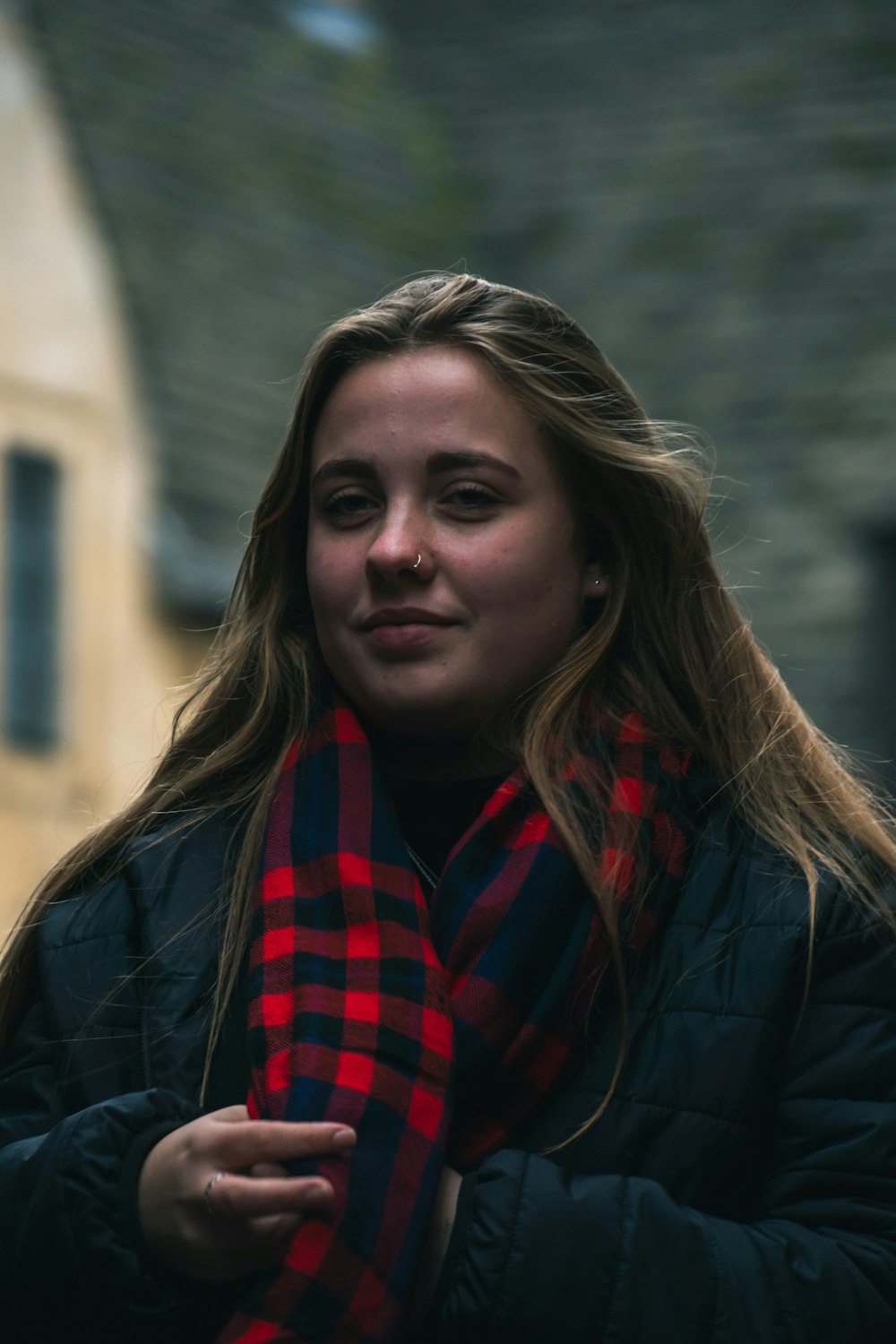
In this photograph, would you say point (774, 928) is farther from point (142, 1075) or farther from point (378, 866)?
point (142, 1075)

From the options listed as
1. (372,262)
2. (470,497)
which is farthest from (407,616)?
(372,262)

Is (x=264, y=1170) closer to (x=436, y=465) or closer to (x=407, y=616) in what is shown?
(x=407, y=616)

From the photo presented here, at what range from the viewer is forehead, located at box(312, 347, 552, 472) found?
9.11 ft

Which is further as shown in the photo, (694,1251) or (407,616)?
(407,616)

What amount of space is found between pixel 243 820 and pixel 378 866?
0.28 m

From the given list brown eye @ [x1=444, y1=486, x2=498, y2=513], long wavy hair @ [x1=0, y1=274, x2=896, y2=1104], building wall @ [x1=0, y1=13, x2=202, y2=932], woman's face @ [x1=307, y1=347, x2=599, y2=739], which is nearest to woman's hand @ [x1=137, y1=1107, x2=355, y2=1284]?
long wavy hair @ [x1=0, y1=274, x2=896, y2=1104]

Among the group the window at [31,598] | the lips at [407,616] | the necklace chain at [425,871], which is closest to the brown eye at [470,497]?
the lips at [407,616]

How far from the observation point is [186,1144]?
2.33m

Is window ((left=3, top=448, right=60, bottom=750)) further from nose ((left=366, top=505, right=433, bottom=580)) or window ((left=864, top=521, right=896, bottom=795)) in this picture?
nose ((left=366, top=505, right=433, bottom=580))

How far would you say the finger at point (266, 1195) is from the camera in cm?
222

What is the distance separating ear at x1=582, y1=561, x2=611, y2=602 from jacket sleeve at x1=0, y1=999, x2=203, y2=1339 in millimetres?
860

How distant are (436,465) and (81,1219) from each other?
0.98 meters

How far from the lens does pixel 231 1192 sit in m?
2.24

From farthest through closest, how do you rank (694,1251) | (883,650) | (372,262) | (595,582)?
(372,262) < (883,650) < (595,582) < (694,1251)
